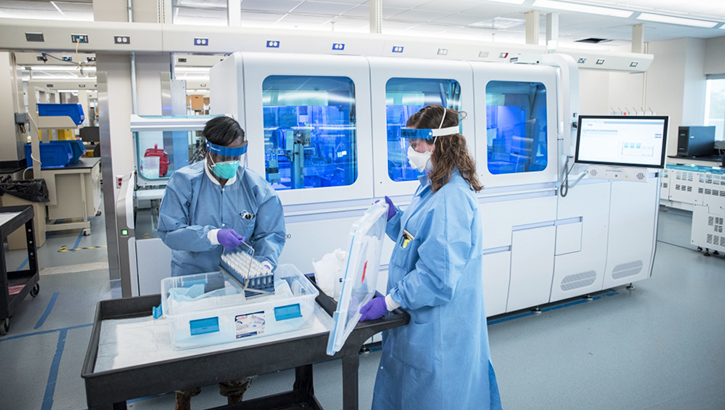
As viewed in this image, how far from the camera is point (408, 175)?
10.9 feet

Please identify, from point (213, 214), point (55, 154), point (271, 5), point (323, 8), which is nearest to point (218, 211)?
point (213, 214)

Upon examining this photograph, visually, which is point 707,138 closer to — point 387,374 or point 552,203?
point 552,203

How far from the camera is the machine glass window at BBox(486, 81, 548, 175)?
3629 millimetres

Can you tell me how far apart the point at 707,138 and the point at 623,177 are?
587 cm

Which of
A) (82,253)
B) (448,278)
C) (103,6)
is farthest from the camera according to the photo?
(82,253)

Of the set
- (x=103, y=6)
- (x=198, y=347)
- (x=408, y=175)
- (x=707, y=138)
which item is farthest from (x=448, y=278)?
(x=707, y=138)

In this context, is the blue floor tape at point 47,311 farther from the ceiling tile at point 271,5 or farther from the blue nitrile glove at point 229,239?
the ceiling tile at point 271,5

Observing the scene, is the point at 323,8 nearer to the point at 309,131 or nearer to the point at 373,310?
the point at 309,131

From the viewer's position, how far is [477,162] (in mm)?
3480

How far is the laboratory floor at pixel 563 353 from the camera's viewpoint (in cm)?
283

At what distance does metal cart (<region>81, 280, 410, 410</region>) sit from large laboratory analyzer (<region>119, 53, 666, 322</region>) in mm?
1117

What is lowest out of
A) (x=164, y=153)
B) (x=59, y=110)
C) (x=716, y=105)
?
(x=164, y=153)

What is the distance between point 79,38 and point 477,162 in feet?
10.4

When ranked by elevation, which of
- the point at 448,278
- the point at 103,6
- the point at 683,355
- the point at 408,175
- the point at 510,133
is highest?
the point at 103,6
